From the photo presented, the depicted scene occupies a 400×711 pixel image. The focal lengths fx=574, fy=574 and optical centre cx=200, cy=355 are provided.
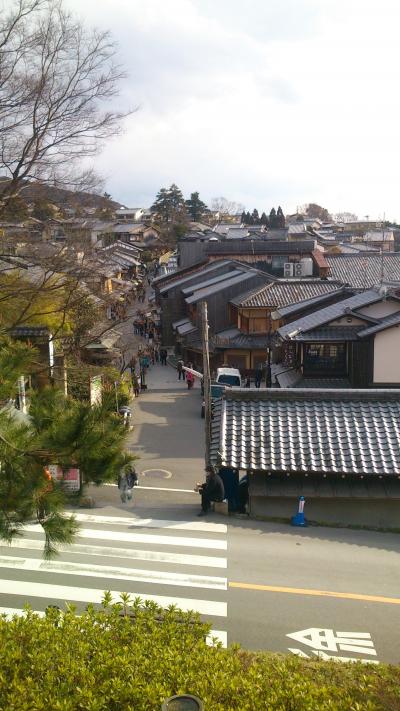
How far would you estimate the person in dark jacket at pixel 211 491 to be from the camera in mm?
13273

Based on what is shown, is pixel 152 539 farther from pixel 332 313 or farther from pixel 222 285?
pixel 222 285

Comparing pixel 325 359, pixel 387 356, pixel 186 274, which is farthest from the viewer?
pixel 186 274

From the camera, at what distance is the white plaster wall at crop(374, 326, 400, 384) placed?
2095cm

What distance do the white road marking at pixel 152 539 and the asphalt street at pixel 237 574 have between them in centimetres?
2

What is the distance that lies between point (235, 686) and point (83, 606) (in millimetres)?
4341

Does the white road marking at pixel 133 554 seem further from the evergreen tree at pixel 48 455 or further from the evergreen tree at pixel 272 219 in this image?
the evergreen tree at pixel 272 219

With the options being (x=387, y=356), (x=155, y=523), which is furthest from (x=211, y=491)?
(x=387, y=356)

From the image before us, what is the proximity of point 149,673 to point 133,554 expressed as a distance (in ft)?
18.9

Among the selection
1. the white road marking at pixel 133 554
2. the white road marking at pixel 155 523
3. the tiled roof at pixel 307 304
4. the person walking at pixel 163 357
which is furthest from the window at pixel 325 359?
the person walking at pixel 163 357

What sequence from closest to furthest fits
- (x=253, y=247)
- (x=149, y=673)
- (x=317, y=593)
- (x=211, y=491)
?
1. (x=149, y=673)
2. (x=317, y=593)
3. (x=211, y=491)
4. (x=253, y=247)

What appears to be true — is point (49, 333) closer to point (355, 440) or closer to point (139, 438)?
point (139, 438)

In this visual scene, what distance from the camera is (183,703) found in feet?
16.9

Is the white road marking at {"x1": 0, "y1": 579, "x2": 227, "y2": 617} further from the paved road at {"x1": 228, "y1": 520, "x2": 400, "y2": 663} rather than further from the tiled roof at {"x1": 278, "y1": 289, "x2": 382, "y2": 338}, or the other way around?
the tiled roof at {"x1": 278, "y1": 289, "x2": 382, "y2": 338}

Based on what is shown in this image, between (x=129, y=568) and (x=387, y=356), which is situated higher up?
(x=387, y=356)
